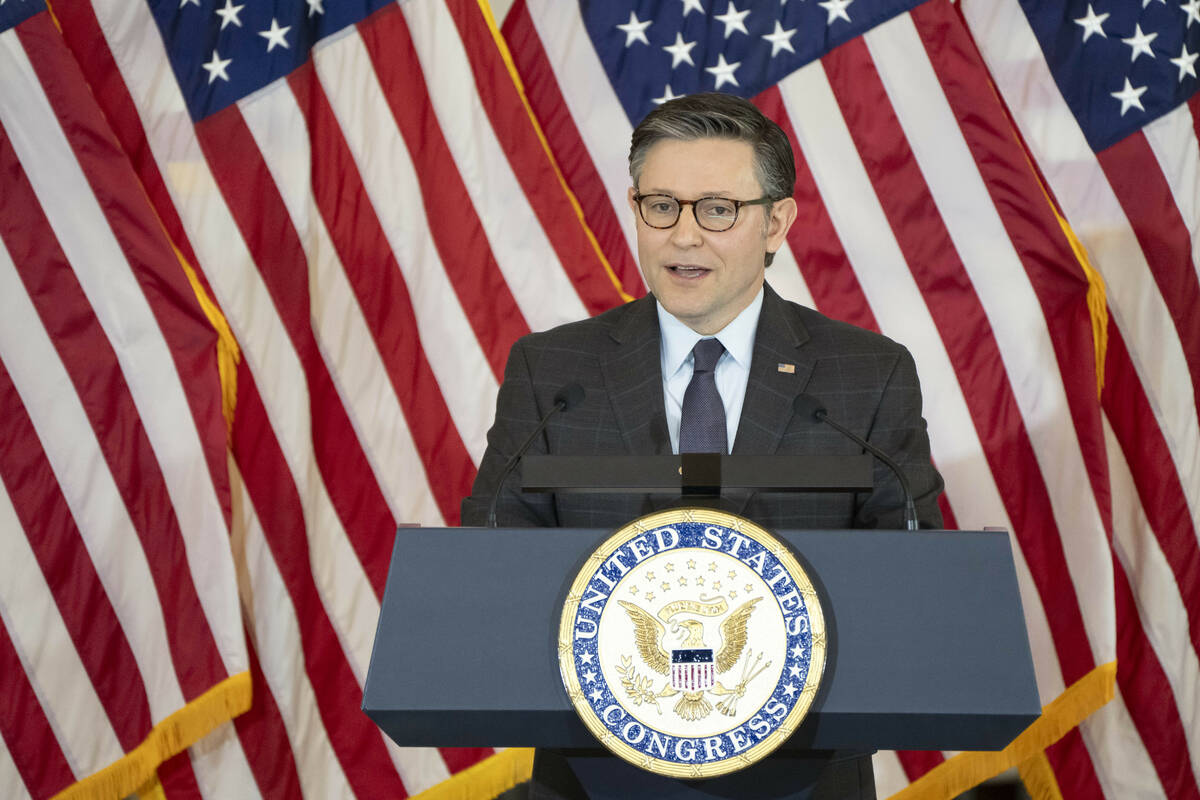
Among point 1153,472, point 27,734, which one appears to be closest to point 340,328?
point 27,734

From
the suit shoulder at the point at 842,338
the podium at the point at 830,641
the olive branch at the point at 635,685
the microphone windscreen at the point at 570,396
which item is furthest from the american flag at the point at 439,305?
the olive branch at the point at 635,685

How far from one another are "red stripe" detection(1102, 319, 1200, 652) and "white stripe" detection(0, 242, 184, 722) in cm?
281

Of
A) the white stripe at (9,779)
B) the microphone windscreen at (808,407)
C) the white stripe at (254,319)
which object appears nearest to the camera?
the microphone windscreen at (808,407)

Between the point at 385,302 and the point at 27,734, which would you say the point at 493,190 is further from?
the point at 27,734

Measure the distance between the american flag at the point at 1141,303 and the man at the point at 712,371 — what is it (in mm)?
1875

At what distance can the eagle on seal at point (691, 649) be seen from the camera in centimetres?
104

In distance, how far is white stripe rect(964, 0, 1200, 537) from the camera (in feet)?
10.1

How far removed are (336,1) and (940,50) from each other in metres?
1.78

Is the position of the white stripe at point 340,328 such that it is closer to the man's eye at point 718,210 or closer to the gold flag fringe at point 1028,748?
the gold flag fringe at point 1028,748

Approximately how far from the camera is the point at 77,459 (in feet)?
10.3

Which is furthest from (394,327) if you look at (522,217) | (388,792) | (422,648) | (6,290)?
(422,648)

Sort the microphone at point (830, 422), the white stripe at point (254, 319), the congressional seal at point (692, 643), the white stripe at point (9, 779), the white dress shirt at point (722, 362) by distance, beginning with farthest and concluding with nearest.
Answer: the white stripe at point (254, 319) < the white stripe at point (9, 779) < the white dress shirt at point (722, 362) < the microphone at point (830, 422) < the congressional seal at point (692, 643)

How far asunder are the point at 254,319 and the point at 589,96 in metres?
1.20

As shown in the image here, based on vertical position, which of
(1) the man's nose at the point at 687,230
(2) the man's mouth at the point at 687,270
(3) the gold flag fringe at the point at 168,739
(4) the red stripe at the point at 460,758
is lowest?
(4) the red stripe at the point at 460,758
